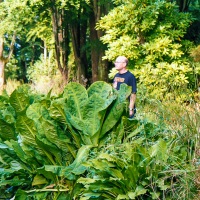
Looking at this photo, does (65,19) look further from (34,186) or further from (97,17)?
(34,186)

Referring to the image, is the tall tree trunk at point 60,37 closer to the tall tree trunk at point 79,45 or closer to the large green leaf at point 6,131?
the tall tree trunk at point 79,45

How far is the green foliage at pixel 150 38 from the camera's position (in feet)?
36.9

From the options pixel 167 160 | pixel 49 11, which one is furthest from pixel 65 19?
pixel 167 160

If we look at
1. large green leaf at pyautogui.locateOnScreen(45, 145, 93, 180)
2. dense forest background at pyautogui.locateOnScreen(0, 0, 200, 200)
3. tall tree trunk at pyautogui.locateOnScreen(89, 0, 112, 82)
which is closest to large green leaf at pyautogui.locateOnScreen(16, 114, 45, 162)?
dense forest background at pyautogui.locateOnScreen(0, 0, 200, 200)

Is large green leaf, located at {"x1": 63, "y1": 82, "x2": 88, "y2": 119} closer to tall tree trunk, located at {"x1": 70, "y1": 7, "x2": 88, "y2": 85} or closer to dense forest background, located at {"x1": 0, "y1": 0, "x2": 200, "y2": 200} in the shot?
dense forest background, located at {"x1": 0, "y1": 0, "x2": 200, "y2": 200}

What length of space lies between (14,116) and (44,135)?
840mm

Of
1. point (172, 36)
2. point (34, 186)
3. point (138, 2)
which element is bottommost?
point (34, 186)

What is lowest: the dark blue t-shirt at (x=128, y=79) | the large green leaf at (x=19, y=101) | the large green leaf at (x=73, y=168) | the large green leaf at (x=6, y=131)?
the large green leaf at (x=73, y=168)

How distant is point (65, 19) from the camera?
18.4m

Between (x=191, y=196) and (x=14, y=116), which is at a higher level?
(x=14, y=116)

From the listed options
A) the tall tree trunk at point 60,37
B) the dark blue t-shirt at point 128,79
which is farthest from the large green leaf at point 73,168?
the tall tree trunk at point 60,37

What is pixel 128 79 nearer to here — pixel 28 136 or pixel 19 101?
pixel 19 101

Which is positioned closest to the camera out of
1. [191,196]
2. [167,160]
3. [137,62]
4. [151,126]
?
[191,196]

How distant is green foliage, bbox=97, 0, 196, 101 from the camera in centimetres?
1124
